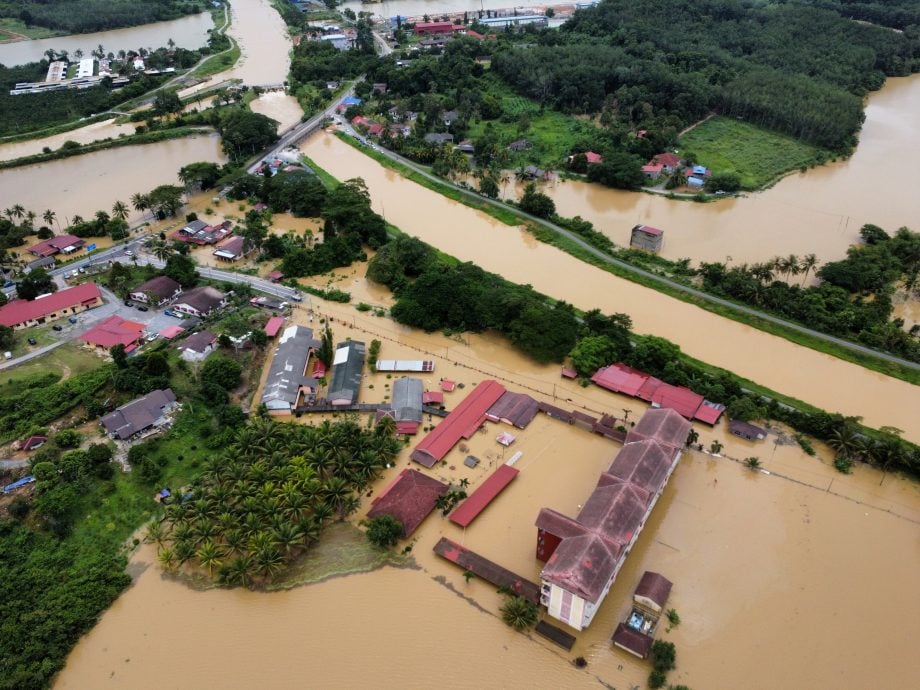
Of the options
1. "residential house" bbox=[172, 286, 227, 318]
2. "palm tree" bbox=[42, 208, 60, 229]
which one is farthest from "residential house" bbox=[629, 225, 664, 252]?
"palm tree" bbox=[42, 208, 60, 229]

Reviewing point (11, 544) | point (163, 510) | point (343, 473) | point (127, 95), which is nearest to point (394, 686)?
point (343, 473)

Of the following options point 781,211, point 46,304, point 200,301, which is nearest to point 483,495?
point 200,301

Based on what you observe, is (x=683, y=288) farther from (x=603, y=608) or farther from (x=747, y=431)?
(x=603, y=608)

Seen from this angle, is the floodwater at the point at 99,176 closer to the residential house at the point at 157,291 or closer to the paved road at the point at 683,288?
the residential house at the point at 157,291

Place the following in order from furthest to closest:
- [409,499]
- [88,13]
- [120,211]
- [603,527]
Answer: [88,13], [120,211], [409,499], [603,527]

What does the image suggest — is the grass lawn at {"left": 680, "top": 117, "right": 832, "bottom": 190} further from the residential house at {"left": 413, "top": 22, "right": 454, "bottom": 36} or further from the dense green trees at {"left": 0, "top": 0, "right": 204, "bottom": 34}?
the dense green trees at {"left": 0, "top": 0, "right": 204, "bottom": 34}

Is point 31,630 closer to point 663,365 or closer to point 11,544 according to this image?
point 11,544
